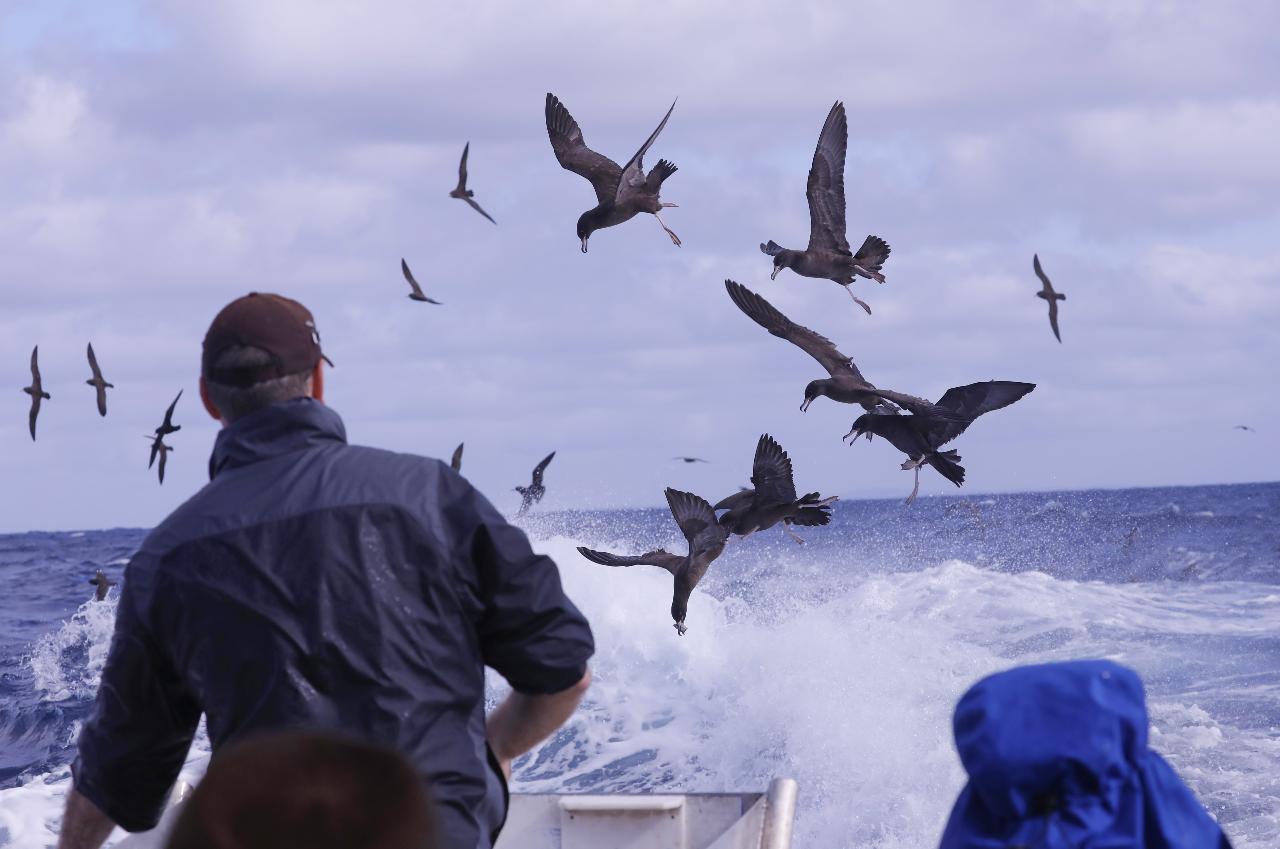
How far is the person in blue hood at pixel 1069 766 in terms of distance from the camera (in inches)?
72.2

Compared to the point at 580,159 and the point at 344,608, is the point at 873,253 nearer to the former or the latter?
the point at 580,159

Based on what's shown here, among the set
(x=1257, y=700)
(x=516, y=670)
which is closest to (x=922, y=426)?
(x=1257, y=700)

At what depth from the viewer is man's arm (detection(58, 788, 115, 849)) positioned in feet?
8.99

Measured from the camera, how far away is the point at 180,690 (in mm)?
2633

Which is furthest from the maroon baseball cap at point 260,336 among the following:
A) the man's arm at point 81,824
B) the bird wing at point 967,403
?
the bird wing at point 967,403

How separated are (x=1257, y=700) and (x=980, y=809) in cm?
1183

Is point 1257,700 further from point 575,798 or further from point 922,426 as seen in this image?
point 575,798

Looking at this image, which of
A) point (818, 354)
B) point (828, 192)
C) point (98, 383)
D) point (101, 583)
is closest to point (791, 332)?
point (818, 354)

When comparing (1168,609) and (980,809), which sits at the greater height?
(980,809)

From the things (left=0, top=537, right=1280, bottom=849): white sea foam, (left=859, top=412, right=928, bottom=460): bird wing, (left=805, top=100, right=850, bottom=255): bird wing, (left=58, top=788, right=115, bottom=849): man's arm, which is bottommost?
(left=0, top=537, right=1280, bottom=849): white sea foam

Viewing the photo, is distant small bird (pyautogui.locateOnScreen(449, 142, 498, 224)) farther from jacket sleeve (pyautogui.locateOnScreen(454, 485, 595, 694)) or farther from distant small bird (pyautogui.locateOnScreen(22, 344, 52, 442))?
jacket sleeve (pyautogui.locateOnScreen(454, 485, 595, 694))

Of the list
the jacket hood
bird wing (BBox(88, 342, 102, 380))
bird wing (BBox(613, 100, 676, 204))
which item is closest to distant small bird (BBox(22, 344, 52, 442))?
bird wing (BBox(88, 342, 102, 380))

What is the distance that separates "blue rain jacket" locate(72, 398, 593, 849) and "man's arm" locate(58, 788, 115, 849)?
25 centimetres

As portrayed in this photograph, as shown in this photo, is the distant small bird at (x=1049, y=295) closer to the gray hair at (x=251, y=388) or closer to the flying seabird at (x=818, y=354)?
the flying seabird at (x=818, y=354)
